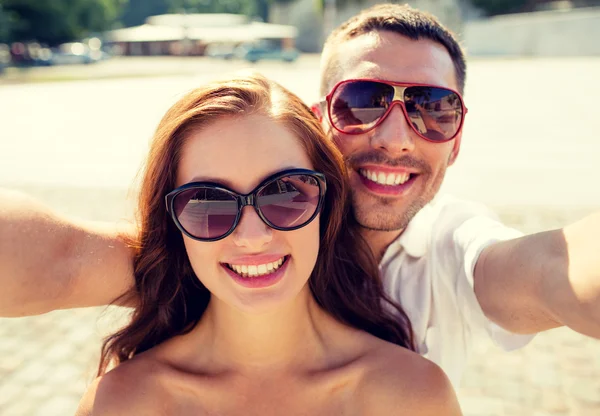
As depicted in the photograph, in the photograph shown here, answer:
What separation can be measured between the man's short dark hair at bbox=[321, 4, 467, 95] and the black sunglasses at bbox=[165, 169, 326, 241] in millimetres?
850

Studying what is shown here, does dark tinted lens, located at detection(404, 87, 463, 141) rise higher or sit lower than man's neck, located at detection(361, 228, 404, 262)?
higher

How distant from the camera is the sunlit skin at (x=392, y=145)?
7.20ft

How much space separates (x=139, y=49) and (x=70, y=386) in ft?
213

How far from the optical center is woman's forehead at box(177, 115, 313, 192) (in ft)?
5.49

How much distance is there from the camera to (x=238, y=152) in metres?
1.67

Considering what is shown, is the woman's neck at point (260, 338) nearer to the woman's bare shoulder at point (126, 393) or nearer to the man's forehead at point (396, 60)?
the woman's bare shoulder at point (126, 393)

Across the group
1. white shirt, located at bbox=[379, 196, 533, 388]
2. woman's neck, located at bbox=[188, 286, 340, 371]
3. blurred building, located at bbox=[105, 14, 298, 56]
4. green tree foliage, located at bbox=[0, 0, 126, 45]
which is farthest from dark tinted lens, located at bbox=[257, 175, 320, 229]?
blurred building, located at bbox=[105, 14, 298, 56]

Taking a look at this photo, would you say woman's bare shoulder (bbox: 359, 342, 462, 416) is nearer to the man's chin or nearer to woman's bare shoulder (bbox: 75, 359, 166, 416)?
the man's chin

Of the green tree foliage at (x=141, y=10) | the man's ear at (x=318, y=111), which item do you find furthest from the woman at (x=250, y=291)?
the green tree foliage at (x=141, y=10)

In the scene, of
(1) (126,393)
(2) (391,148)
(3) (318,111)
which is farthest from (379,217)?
(1) (126,393)

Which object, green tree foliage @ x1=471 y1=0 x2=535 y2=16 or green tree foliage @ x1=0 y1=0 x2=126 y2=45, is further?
green tree foliage @ x1=471 y1=0 x2=535 y2=16

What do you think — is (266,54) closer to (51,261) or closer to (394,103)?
(394,103)

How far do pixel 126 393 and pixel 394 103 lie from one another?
4.59 feet

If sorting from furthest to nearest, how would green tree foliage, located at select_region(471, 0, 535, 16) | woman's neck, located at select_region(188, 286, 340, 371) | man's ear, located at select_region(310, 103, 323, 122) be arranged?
green tree foliage, located at select_region(471, 0, 535, 16) < man's ear, located at select_region(310, 103, 323, 122) < woman's neck, located at select_region(188, 286, 340, 371)
